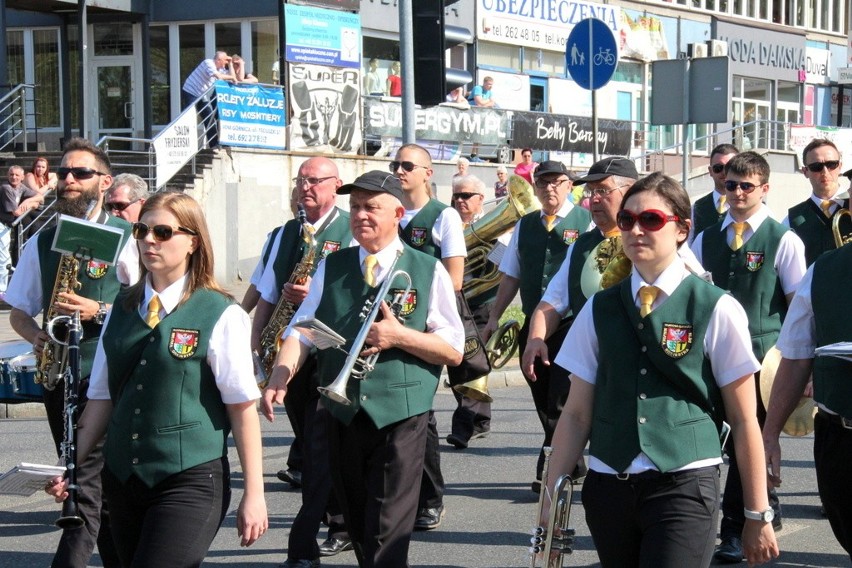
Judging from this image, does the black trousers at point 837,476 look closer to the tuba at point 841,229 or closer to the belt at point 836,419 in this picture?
the belt at point 836,419

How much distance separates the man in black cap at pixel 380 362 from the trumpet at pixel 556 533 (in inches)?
48.6

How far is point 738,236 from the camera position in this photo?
6.95m

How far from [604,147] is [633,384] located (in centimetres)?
2449

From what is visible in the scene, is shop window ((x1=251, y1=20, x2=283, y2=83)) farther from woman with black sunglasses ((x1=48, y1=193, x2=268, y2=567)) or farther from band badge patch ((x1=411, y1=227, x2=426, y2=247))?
Result: woman with black sunglasses ((x1=48, y1=193, x2=268, y2=567))

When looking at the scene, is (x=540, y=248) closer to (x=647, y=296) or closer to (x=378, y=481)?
(x=378, y=481)

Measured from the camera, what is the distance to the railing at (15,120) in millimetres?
22789

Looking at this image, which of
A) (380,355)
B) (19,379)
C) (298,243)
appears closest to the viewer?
(380,355)

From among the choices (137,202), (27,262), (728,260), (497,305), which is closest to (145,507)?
(27,262)

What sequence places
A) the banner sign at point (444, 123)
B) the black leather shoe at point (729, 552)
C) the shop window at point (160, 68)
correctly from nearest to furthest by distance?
the black leather shoe at point (729, 552), the banner sign at point (444, 123), the shop window at point (160, 68)

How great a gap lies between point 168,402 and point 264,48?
75.5 ft

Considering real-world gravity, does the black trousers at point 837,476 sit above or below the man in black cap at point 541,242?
below

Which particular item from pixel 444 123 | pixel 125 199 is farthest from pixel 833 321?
pixel 444 123

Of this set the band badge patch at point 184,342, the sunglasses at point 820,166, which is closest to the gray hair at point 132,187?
the band badge patch at point 184,342

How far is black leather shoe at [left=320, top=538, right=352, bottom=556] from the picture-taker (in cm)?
677
